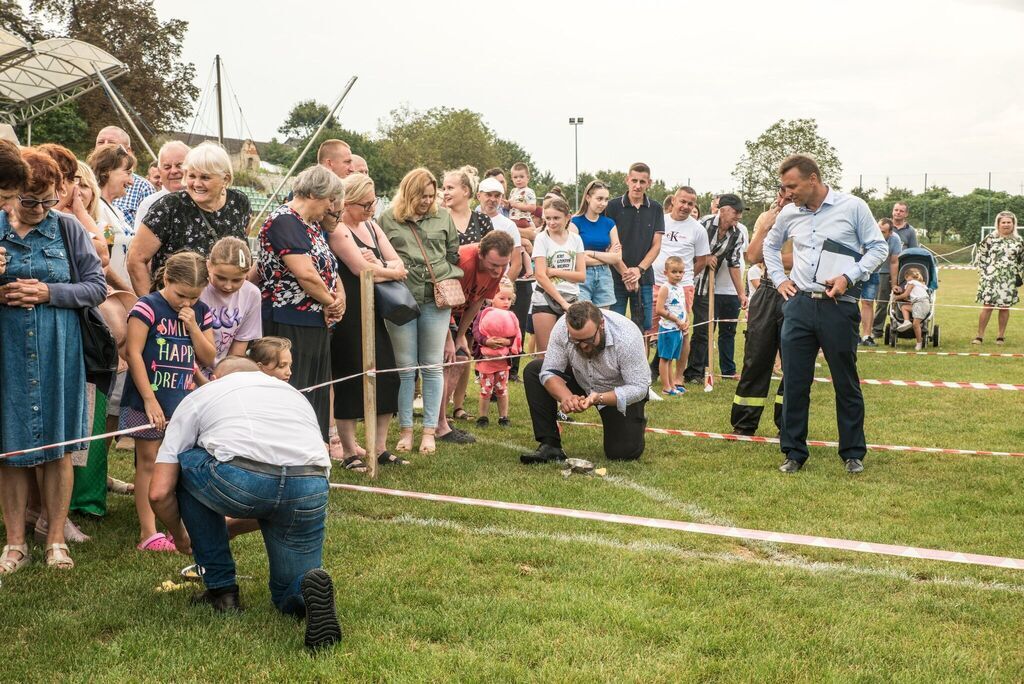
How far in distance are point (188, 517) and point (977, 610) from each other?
3434mm

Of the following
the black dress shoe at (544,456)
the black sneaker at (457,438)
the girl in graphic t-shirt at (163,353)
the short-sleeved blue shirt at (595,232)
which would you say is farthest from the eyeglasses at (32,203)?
the short-sleeved blue shirt at (595,232)

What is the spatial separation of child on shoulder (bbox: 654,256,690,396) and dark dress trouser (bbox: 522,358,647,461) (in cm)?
326

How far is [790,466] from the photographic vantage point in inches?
280

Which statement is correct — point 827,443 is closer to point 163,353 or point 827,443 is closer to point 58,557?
point 163,353

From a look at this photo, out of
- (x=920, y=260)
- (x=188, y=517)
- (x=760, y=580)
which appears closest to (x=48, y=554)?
(x=188, y=517)

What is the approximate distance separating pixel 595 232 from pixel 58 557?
6452 millimetres

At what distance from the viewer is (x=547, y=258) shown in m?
9.22

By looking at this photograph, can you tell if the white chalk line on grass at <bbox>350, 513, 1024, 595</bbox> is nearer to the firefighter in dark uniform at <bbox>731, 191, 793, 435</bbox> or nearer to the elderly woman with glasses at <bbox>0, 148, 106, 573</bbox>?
the elderly woman with glasses at <bbox>0, 148, 106, 573</bbox>

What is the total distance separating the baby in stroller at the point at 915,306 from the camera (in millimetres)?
15242

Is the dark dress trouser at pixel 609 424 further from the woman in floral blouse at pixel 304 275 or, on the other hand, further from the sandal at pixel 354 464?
the woman in floral blouse at pixel 304 275

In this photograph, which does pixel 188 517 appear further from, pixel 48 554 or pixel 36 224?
pixel 36 224

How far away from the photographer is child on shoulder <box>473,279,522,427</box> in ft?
28.9

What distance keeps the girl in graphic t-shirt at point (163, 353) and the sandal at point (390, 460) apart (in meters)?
2.12

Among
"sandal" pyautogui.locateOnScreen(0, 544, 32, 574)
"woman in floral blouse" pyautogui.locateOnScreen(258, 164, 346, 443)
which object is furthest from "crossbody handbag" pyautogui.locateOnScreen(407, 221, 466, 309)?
"sandal" pyautogui.locateOnScreen(0, 544, 32, 574)
